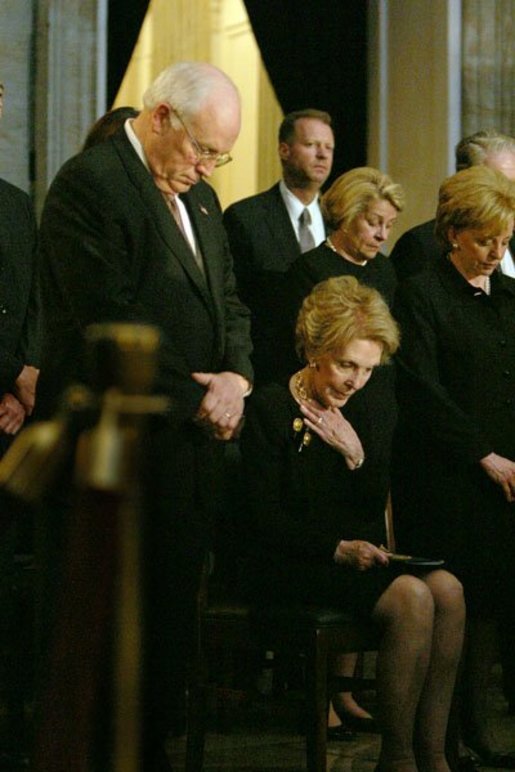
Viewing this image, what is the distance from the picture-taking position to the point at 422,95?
767 centimetres

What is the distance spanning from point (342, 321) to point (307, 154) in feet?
6.71

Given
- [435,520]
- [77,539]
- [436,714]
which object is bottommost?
[436,714]

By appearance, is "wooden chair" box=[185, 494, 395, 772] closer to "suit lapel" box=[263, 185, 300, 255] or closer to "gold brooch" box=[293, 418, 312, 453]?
"gold brooch" box=[293, 418, 312, 453]

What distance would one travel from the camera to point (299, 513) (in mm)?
4309

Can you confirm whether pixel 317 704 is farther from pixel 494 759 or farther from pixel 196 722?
pixel 494 759

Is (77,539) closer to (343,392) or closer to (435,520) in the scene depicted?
(343,392)

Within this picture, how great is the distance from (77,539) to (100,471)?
0.11 m

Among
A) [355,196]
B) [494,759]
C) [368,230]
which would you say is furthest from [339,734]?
[355,196]

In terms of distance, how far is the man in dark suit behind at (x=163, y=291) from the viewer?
12.3 feet

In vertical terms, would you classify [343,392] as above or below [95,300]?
below

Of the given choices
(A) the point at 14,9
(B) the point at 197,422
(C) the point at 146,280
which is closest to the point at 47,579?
(B) the point at 197,422

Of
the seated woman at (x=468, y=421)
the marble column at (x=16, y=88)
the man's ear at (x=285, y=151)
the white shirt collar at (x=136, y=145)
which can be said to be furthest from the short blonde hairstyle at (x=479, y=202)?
the marble column at (x=16, y=88)

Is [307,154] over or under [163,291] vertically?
over

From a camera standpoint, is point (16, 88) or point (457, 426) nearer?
point (457, 426)
